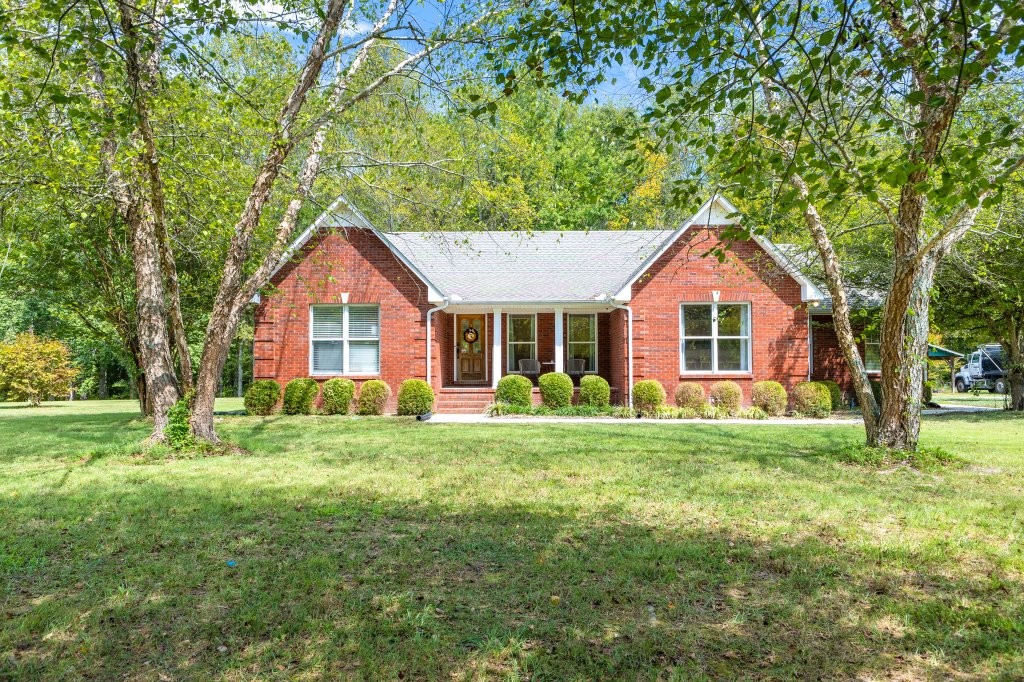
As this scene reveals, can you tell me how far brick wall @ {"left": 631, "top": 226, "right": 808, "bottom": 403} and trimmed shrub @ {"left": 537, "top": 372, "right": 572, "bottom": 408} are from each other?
6.15 feet

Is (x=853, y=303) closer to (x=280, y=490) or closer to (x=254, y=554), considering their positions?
(x=280, y=490)

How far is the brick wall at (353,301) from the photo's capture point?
658 inches

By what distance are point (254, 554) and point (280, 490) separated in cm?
223

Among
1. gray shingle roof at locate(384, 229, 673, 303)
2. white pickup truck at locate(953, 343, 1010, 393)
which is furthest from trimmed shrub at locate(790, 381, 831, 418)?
white pickup truck at locate(953, 343, 1010, 393)

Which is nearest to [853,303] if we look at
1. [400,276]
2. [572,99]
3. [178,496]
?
[400,276]

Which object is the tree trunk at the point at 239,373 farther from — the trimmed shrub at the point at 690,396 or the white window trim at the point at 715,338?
the trimmed shrub at the point at 690,396

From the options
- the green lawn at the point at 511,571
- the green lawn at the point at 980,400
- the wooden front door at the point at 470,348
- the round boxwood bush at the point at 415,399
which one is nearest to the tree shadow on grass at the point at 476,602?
the green lawn at the point at 511,571

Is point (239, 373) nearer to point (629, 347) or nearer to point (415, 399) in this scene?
point (415, 399)

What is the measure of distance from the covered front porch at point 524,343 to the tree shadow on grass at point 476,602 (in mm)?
12701

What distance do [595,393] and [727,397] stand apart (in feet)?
10.6

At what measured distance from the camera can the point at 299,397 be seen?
16.1m

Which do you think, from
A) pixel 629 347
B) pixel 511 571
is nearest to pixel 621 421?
pixel 629 347

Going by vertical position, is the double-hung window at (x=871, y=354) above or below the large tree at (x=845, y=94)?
below

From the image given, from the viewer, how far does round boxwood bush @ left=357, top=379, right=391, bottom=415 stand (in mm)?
15961
